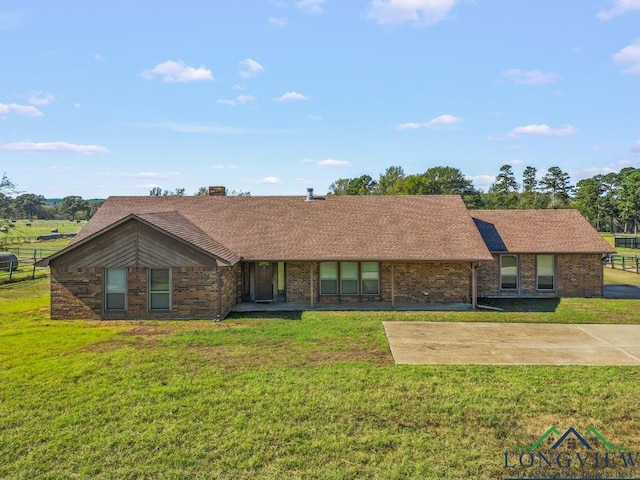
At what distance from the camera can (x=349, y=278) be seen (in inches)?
665

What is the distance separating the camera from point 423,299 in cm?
1652

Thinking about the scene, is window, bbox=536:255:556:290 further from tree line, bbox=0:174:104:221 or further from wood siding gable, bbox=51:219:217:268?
tree line, bbox=0:174:104:221

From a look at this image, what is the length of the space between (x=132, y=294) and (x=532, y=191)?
86505 mm

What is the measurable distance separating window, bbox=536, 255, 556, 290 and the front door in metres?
11.4

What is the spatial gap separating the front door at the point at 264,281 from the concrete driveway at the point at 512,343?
17.9 feet

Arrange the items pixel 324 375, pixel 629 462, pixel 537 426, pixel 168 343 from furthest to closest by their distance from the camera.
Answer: pixel 168 343 → pixel 324 375 → pixel 537 426 → pixel 629 462

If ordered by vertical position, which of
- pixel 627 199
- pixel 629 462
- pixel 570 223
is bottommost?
pixel 629 462

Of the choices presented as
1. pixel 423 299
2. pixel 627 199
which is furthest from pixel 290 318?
pixel 627 199

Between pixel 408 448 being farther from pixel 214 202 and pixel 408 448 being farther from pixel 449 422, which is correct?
pixel 214 202

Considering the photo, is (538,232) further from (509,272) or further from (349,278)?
(349,278)

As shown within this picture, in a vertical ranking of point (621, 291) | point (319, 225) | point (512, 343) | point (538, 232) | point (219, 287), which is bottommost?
point (512, 343)

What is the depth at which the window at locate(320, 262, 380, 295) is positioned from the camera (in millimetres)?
16828

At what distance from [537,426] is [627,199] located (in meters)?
81.9

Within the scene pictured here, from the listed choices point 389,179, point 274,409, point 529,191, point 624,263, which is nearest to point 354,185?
point 389,179
